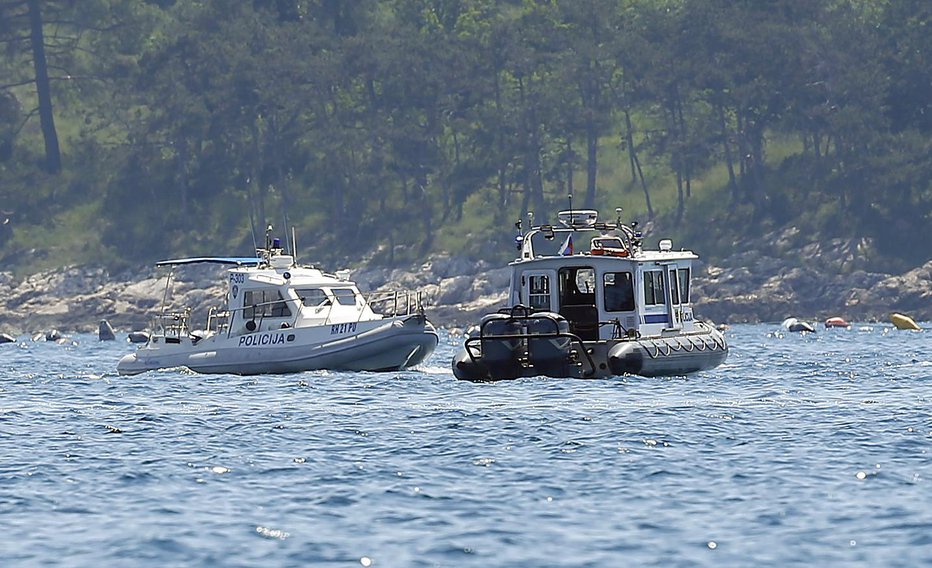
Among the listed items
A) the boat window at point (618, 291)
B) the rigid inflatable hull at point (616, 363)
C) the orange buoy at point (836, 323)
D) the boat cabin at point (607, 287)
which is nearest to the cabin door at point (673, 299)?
the boat cabin at point (607, 287)

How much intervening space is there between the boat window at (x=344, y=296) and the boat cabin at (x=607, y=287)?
5.58 meters

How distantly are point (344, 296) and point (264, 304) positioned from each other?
86.6 inches

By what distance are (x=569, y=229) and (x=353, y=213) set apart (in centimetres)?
7124

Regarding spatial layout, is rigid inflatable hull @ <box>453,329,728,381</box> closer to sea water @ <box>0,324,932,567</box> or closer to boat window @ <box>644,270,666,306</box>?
sea water @ <box>0,324,932,567</box>

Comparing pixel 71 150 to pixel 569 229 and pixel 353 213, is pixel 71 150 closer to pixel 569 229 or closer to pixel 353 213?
pixel 353 213

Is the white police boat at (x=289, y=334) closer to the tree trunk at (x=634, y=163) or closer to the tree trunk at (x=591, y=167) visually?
the tree trunk at (x=634, y=163)

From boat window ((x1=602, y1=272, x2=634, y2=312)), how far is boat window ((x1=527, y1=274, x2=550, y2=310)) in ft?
4.90

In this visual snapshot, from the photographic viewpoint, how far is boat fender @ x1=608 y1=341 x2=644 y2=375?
37.2m

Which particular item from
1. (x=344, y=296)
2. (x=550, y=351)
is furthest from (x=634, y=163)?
(x=550, y=351)

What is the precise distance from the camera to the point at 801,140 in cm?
10812

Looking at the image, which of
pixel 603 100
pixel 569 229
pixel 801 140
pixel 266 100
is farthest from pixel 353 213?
pixel 569 229

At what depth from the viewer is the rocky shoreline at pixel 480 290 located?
9119 centimetres

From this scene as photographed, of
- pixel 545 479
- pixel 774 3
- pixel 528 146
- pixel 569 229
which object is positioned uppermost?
pixel 774 3

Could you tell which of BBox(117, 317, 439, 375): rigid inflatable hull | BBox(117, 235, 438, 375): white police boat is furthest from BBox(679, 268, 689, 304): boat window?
BBox(117, 235, 438, 375): white police boat
